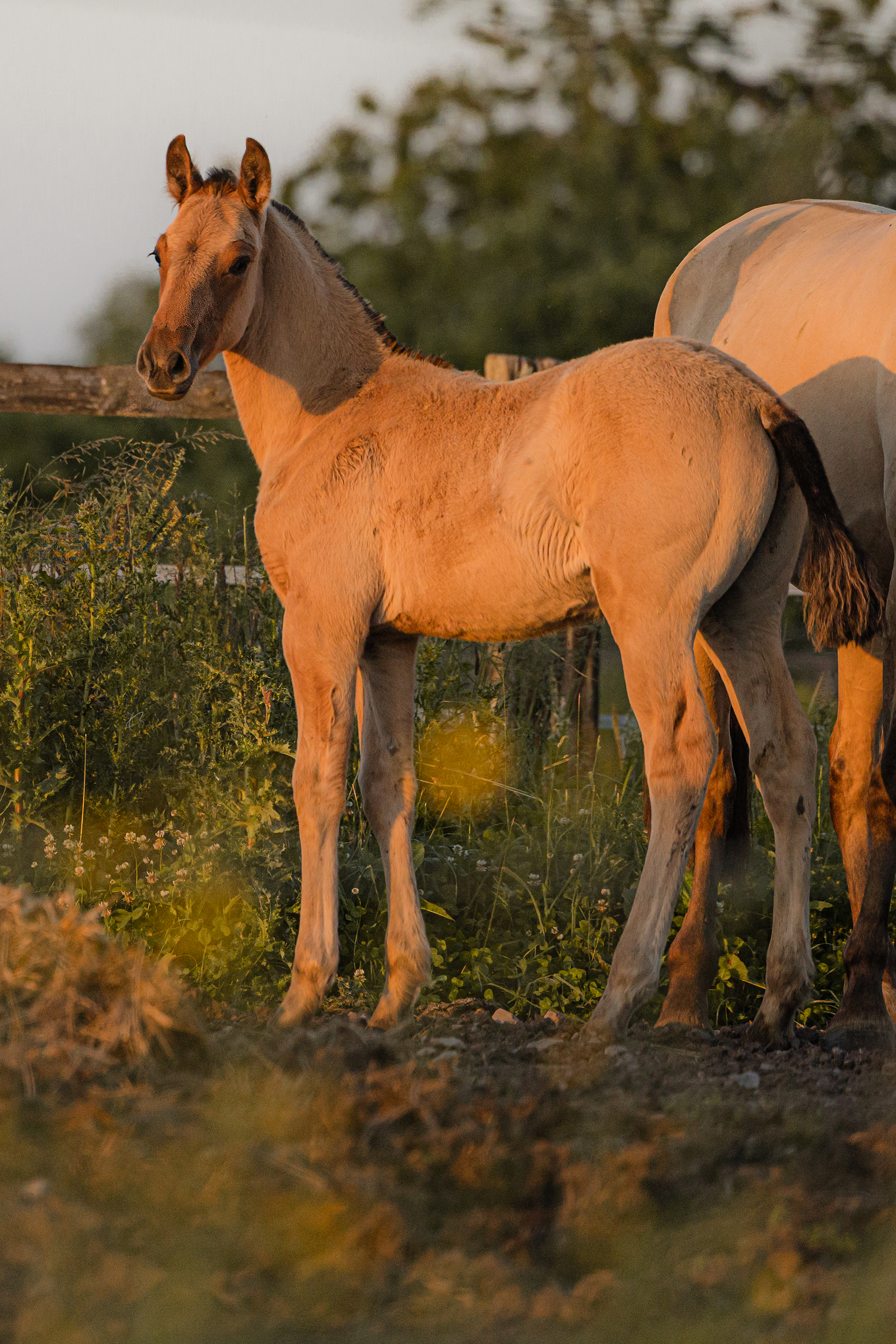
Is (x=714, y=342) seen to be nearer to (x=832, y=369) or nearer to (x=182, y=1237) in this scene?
(x=832, y=369)

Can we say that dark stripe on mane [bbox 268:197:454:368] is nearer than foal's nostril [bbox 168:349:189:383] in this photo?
No

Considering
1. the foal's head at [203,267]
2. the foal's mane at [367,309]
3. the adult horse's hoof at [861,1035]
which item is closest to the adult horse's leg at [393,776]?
the foal's mane at [367,309]

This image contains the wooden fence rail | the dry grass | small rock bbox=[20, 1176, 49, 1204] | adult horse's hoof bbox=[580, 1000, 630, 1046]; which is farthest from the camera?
the wooden fence rail

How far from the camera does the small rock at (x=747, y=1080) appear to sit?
10.8ft

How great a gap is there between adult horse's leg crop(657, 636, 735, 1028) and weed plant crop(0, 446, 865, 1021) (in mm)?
204

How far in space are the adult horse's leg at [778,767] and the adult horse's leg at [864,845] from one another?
11.2 inches

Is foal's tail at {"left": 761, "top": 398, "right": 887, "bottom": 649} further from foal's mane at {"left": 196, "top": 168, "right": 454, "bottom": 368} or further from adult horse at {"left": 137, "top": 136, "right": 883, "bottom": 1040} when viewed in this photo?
foal's mane at {"left": 196, "top": 168, "right": 454, "bottom": 368}

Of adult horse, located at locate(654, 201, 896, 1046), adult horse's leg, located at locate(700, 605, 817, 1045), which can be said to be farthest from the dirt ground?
adult horse, located at locate(654, 201, 896, 1046)

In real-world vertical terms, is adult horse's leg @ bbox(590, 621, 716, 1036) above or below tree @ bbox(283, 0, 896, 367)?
below

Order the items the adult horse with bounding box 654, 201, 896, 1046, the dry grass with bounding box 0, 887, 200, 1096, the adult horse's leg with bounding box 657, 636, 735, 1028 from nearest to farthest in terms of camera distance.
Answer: the dry grass with bounding box 0, 887, 200, 1096
the adult horse with bounding box 654, 201, 896, 1046
the adult horse's leg with bounding box 657, 636, 735, 1028

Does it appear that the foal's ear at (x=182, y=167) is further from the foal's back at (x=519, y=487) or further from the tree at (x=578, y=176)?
the tree at (x=578, y=176)

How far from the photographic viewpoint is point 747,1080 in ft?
10.8

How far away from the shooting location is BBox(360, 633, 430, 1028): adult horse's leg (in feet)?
13.0

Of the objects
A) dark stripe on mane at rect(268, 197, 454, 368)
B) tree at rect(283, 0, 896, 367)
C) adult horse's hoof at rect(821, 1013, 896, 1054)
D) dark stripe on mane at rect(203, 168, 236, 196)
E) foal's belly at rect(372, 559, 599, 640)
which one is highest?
tree at rect(283, 0, 896, 367)
